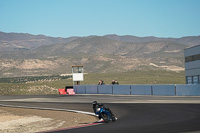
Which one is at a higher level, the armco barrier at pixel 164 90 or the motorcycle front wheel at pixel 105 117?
the armco barrier at pixel 164 90

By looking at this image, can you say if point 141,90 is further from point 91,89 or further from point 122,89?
point 91,89

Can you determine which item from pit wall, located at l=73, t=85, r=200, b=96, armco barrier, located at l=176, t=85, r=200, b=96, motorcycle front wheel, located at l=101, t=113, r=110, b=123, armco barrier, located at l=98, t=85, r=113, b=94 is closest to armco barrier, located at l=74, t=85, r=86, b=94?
pit wall, located at l=73, t=85, r=200, b=96

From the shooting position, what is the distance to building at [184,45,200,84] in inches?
1913

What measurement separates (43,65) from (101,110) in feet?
594

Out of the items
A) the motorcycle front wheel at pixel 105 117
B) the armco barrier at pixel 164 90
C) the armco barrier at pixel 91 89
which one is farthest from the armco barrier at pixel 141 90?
the motorcycle front wheel at pixel 105 117

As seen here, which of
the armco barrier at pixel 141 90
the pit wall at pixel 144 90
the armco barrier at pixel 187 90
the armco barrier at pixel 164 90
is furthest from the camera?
the armco barrier at pixel 141 90

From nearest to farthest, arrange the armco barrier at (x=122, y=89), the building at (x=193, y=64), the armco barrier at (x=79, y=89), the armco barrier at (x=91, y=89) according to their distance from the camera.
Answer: the armco barrier at (x=122, y=89) → the building at (x=193, y=64) → the armco barrier at (x=91, y=89) → the armco barrier at (x=79, y=89)

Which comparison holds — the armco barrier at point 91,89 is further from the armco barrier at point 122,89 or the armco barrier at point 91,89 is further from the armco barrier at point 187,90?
the armco barrier at point 187,90

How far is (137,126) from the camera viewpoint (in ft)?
49.3

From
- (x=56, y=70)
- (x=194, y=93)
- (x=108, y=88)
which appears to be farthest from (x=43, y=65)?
(x=194, y=93)

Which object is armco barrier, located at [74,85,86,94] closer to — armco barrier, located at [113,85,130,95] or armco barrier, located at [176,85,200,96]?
armco barrier, located at [113,85,130,95]

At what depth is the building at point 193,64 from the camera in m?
48.6

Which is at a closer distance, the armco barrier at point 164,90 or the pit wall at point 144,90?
the pit wall at point 144,90

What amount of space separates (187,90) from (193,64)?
13.1 m
